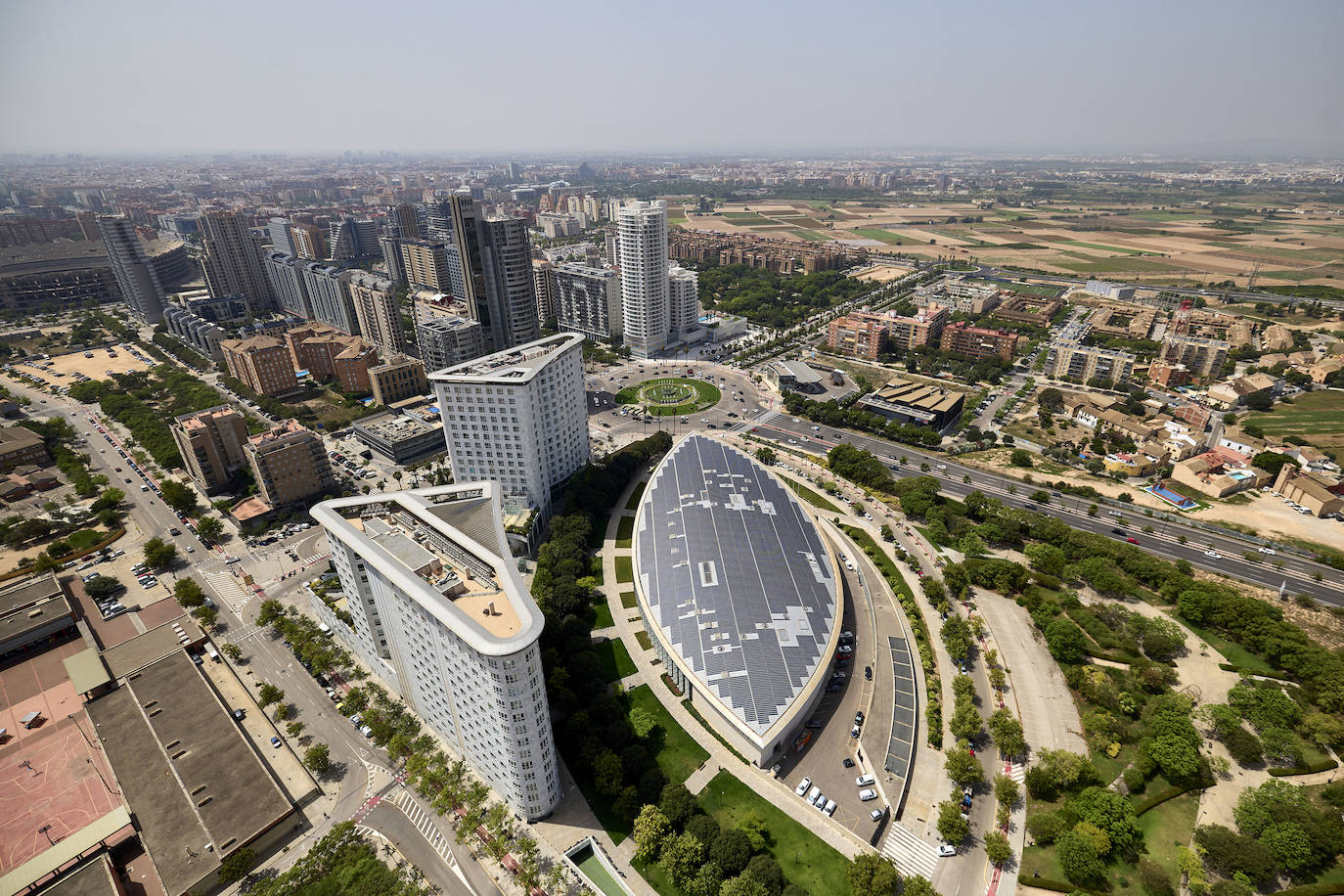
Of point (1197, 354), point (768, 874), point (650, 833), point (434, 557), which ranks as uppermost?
point (434, 557)

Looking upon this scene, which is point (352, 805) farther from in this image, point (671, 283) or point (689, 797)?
point (671, 283)

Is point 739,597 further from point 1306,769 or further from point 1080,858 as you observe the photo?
point 1306,769

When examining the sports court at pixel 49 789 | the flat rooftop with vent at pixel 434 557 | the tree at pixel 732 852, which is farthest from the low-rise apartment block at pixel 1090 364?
the sports court at pixel 49 789

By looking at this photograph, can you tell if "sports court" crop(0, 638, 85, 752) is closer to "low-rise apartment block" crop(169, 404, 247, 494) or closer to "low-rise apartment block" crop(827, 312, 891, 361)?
"low-rise apartment block" crop(169, 404, 247, 494)

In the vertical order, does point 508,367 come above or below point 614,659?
above

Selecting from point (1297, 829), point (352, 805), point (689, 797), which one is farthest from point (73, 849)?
point (1297, 829)

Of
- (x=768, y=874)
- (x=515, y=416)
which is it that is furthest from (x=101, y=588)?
(x=768, y=874)

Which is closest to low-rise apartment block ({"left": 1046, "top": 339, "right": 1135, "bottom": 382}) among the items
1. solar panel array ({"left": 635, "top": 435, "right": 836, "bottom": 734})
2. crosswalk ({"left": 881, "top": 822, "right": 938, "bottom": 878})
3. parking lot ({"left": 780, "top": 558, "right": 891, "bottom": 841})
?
solar panel array ({"left": 635, "top": 435, "right": 836, "bottom": 734})
